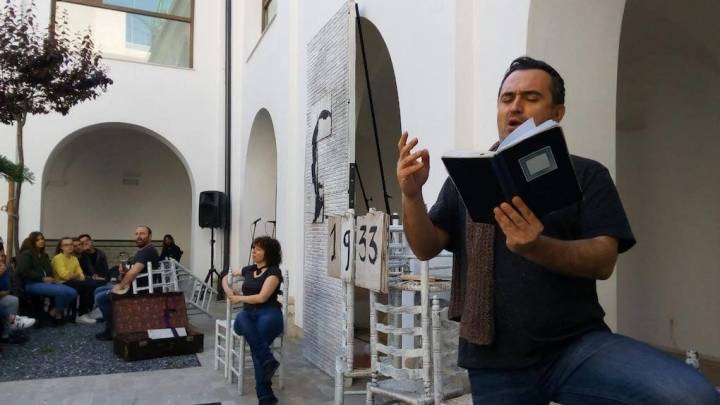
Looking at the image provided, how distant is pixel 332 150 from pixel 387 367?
2335mm

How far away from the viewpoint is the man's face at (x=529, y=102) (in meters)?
1.11

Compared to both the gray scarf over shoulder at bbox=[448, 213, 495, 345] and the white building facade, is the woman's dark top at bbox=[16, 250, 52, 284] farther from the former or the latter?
the gray scarf over shoulder at bbox=[448, 213, 495, 345]

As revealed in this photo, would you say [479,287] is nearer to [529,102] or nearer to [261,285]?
[529,102]

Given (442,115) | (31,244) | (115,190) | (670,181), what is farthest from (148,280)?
(115,190)

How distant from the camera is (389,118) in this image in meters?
7.41

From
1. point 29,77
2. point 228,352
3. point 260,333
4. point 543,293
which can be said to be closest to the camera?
point 543,293

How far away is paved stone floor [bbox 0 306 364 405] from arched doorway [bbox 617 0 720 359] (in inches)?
110

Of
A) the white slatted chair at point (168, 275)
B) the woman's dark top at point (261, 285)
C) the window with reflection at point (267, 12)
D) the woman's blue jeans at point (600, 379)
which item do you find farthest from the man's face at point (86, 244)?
the woman's blue jeans at point (600, 379)

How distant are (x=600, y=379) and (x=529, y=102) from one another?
0.54 metres

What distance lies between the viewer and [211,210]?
9.20 metres

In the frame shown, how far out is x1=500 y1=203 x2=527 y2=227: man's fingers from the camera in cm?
94

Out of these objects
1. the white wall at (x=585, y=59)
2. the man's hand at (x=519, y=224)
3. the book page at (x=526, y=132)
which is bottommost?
the man's hand at (x=519, y=224)

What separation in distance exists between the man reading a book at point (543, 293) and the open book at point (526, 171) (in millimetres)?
30

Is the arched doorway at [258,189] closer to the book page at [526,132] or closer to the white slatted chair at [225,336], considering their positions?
the white slatted chair at [225,336]
